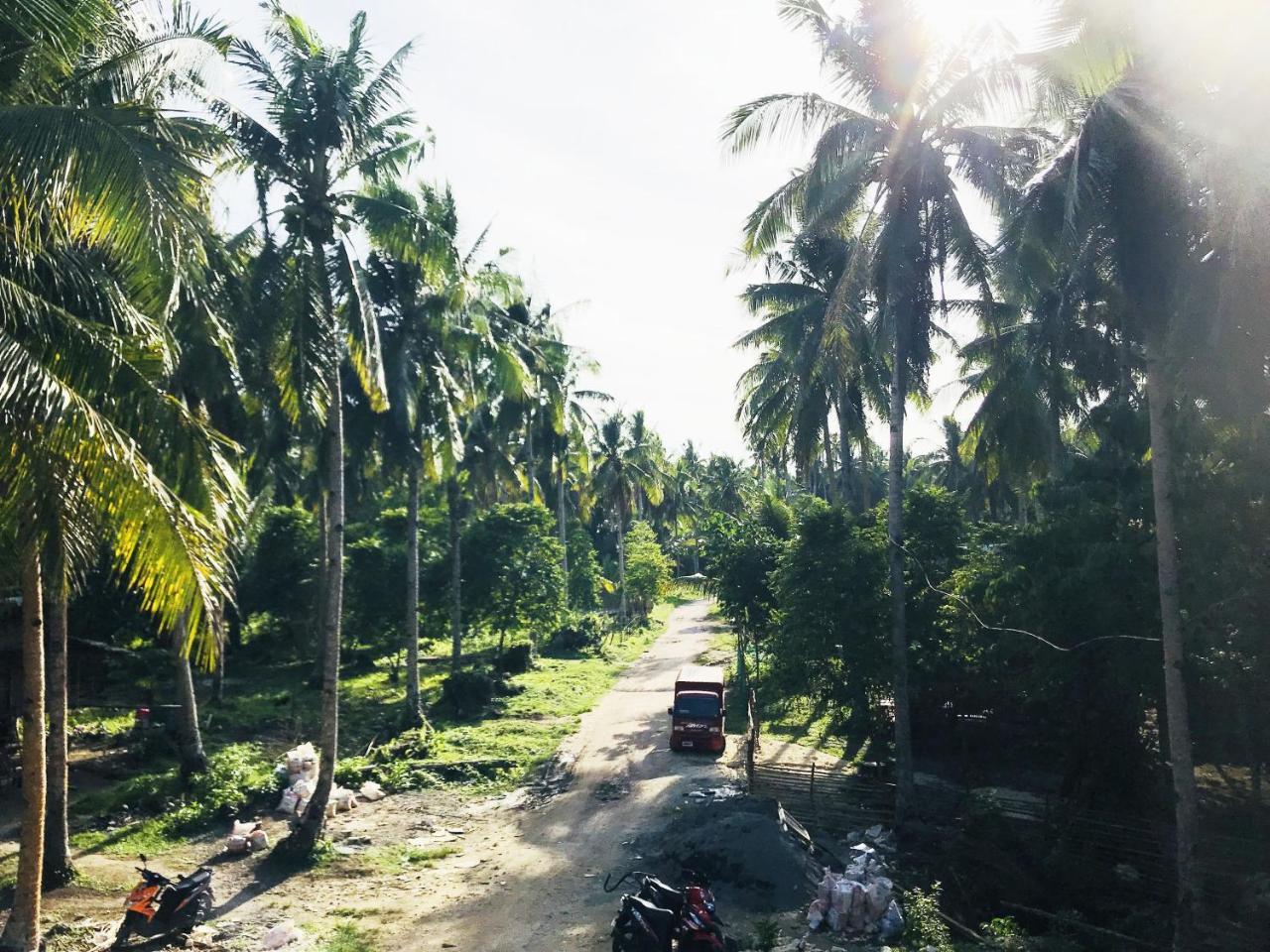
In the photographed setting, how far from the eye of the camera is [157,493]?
768 cm

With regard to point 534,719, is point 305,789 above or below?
above

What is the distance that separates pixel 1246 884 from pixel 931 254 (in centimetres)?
1199

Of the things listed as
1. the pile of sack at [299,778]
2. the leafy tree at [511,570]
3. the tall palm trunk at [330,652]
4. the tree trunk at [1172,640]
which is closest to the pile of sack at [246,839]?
the tall palm trunk at [330,652]

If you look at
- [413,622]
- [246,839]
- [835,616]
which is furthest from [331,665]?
[835,616]

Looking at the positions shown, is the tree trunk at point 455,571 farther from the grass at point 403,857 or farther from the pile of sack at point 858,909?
the pile of sack at point 858,909

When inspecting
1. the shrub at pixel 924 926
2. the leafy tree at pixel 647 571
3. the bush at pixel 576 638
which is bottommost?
the shrub at pixel 924 926

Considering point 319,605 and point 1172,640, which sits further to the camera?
point 319,605

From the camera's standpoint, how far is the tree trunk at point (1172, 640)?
12.6 metres

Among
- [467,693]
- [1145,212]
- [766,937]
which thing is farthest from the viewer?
[467,693]

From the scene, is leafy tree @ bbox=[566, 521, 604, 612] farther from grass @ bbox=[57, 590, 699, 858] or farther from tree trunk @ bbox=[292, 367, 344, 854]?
tree trunk @ bbox=[292, 367, 344, 854]

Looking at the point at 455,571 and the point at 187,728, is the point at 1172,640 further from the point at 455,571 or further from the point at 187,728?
the point at 455,571

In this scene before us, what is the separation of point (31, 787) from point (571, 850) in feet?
29.0

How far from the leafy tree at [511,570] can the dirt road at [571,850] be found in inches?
263

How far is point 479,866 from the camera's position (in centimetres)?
1545
